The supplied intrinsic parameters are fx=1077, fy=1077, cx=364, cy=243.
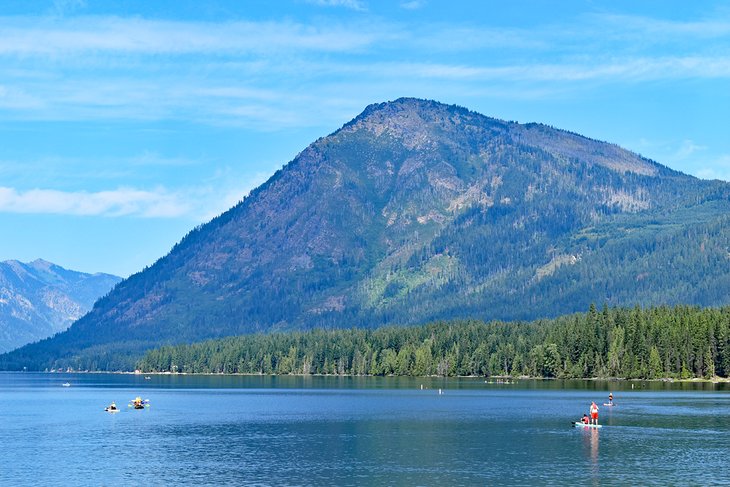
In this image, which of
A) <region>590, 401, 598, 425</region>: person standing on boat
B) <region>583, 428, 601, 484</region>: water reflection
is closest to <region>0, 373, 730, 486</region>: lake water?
<region>583, 428, 601, 484</region>: water reflection

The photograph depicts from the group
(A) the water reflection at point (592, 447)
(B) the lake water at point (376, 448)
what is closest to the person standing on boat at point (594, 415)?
(A) the water reflection at point (592, 447)

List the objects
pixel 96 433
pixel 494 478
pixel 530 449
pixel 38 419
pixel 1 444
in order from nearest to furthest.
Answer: pixel 494 478, pixel 530 449, pixel 1 444, pixel 96 433, pixel 38 419

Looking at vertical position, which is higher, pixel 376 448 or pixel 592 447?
pixel 592 447

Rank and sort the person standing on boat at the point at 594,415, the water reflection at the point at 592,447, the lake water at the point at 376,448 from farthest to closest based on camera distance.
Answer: the person standing on boat at the point at 594,415, the water reflection at the point at 592,447, the lake water at the point at 376,448

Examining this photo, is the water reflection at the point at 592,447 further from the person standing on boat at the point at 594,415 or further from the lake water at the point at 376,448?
the person standing on boat at the point at 594,415

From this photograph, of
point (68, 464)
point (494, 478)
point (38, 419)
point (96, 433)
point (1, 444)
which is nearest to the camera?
point (494, 478)

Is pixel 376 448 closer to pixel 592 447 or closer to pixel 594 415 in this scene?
pixel 592 447

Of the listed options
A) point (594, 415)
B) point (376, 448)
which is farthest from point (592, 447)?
point (376, 448)

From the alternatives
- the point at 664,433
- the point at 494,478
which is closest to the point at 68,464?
the point at 494,478

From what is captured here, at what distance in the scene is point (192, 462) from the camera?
115m

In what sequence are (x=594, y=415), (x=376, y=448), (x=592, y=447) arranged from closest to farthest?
(x=592, y=447) < (x=376, y=448) < (x=594, y=415)

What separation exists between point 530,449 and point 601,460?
11045mm

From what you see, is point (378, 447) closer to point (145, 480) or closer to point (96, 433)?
point (145, 480)

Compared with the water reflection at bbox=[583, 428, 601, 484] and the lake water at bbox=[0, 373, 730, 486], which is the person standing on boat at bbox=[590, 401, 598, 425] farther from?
the lake water at bbox=[0, 373, 730, 486]
